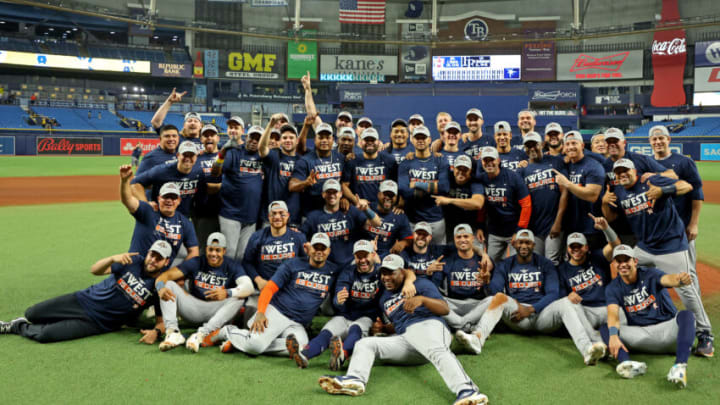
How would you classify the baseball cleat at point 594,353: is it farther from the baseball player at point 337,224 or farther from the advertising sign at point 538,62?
the advertising sign at point 538,62

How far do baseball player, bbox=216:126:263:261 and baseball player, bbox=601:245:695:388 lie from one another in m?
4.73

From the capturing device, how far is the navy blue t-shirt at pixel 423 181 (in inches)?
289

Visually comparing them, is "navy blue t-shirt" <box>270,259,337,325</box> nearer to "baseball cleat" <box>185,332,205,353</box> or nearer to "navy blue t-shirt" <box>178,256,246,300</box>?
"navy blue t-shirt" <box>178,256,246,300</box>

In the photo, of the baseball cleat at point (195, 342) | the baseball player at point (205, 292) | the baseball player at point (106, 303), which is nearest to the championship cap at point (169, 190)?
the baseball player at point (106, 303)

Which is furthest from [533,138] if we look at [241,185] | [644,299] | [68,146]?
[68,146]

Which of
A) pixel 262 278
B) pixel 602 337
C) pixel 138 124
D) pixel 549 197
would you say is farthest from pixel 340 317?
pixel 138 124

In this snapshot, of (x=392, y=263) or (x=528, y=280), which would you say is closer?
(x=392, y=263)

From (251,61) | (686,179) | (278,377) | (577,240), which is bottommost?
(278,377)

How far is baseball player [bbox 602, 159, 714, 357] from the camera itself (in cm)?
616

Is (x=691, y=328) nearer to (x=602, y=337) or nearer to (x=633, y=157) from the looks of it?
(x=602, y=337)

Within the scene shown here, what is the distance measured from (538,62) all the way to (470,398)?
5263 cm

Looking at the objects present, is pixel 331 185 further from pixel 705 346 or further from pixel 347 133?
pixel 705 346

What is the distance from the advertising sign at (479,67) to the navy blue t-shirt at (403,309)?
48.1 meters

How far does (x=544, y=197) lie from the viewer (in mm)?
7305
